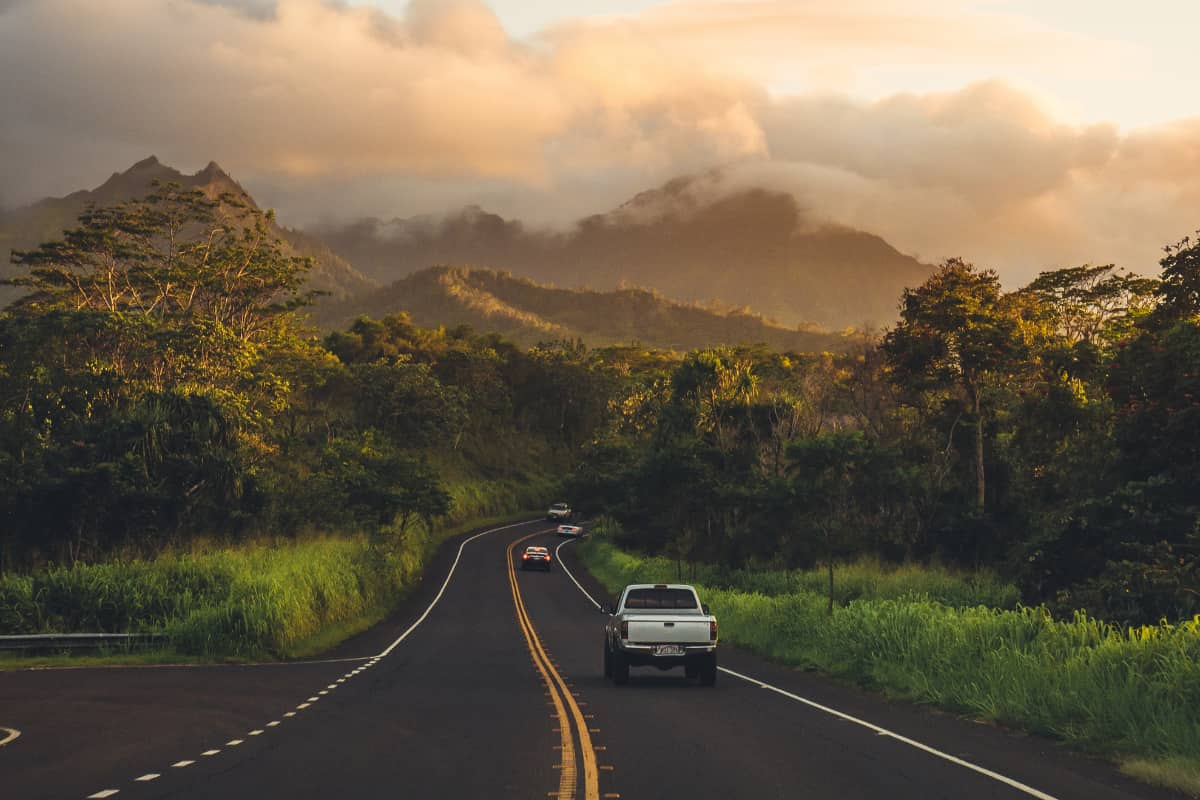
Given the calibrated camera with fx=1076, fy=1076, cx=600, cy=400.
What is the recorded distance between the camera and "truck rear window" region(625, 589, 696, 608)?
77.0ft

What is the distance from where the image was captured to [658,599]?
23.6 meters

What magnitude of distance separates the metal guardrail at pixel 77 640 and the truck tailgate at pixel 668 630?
15279 millimetres

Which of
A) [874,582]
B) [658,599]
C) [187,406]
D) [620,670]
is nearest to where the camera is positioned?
[620,670]

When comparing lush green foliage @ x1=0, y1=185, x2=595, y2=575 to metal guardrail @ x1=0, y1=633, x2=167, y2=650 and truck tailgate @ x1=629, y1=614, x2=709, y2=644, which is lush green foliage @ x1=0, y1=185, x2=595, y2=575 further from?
truck tailgate @ x1=629, y1=614, x2=709, y2=644

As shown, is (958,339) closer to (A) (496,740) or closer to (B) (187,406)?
(B) (187,406)

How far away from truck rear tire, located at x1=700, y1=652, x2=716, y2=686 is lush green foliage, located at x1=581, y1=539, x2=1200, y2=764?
3110mm

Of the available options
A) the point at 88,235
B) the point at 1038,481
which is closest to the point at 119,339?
the point at 88,235

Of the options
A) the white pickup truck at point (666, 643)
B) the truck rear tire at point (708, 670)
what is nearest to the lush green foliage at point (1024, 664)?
the truck rear tire at point (708, 670)

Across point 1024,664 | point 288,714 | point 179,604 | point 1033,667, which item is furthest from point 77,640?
point 1033,667

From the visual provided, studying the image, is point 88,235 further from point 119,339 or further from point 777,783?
point 777,783

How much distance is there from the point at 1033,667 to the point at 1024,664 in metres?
0.44

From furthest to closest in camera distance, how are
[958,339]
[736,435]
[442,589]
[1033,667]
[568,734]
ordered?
1. [442,589]
2. [736,435]
3. [958,339]
4. [1033,667]
5. [568,734]

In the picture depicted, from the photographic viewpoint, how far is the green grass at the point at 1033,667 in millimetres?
12938

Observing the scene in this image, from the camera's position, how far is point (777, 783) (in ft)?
34.9
